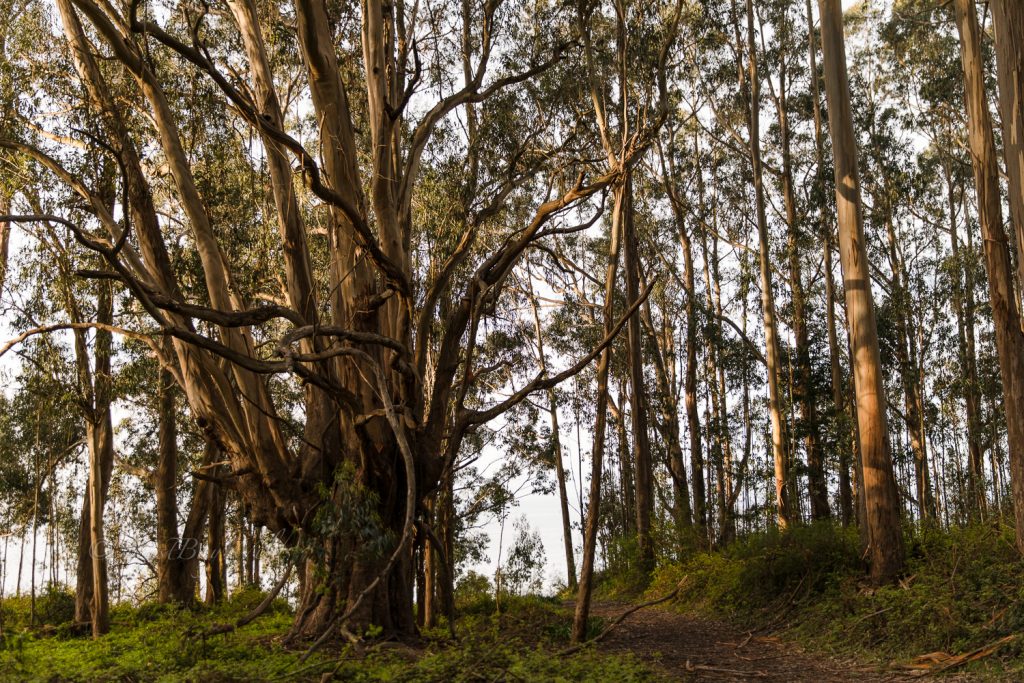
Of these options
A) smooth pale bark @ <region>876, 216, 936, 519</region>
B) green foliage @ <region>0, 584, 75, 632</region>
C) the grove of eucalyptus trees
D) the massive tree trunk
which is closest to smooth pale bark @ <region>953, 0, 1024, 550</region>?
the grove of eucalyptus trees

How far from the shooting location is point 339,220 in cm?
850

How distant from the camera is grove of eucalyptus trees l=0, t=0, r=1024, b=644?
25.3 ft

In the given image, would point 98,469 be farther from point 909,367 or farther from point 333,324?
point 909,367

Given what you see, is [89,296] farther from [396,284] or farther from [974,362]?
[974,362]

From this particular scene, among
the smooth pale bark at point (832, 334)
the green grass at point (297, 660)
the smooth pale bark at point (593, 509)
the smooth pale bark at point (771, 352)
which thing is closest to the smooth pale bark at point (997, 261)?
the smooth pale bark at point (593, 509)

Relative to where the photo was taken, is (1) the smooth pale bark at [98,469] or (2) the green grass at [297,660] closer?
(2) the green grass at [297,660]

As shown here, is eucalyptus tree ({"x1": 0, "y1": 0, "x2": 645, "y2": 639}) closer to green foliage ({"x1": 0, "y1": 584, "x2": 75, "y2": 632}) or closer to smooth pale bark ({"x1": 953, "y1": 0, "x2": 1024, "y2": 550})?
smooth pale bark ({"x1": 953, "y1": 0, "x2": 1024, "y2": 550})

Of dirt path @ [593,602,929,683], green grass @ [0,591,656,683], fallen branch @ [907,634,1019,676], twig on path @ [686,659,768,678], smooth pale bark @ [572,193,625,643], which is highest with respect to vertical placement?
smooth pale bark @ [572,193,625,643]

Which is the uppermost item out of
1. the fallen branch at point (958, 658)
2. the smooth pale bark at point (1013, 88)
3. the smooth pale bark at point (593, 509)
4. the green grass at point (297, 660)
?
the smooth pale bark at point (1013, 88)

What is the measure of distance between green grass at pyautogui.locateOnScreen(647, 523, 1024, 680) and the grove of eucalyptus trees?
1.50 feet

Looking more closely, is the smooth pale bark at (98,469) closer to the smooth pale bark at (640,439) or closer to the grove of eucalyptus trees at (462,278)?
the grove of eucalyptus trees at (462,278)

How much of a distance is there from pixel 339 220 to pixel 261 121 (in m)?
1.90

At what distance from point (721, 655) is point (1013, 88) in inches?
215

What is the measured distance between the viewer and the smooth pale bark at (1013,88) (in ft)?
20.7
